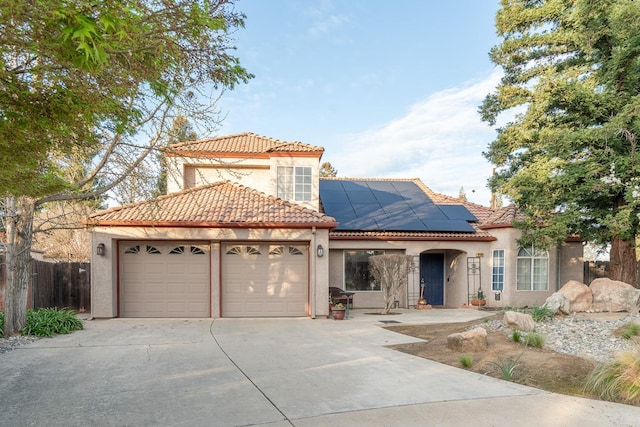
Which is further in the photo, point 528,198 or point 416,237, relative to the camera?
point 416,237

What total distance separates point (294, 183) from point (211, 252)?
4534 mm

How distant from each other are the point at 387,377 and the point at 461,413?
159cm

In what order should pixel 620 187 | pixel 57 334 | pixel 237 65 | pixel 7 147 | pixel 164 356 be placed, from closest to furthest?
pixel 7 147
pixel 237 65
pixel 164 356
pixel 57 334
pixel 620 187

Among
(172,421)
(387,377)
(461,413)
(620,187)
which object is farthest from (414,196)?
(172,421)

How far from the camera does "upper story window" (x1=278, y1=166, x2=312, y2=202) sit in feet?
50.0

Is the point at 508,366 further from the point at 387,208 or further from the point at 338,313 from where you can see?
the point at 387,208

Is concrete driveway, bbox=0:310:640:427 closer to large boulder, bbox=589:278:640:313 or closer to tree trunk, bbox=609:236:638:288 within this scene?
large boulder, bbox=589:278:640:313

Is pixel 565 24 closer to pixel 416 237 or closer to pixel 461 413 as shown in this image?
pixel 416 237

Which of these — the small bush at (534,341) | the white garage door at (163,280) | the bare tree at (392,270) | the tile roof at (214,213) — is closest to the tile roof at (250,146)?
the tile roof at (214,213)

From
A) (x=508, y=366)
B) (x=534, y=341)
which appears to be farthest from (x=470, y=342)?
(x=508, y=366)

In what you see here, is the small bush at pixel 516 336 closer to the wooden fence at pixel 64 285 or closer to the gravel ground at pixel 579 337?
the gravel ground at pixel 579 337

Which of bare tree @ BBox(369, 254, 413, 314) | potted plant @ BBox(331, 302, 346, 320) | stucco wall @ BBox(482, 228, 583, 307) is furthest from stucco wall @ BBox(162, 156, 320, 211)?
stucco wall @ BBox(482, 228, 583, 307)

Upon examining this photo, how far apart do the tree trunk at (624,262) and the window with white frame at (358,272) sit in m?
8.22

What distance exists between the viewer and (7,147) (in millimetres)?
3857
